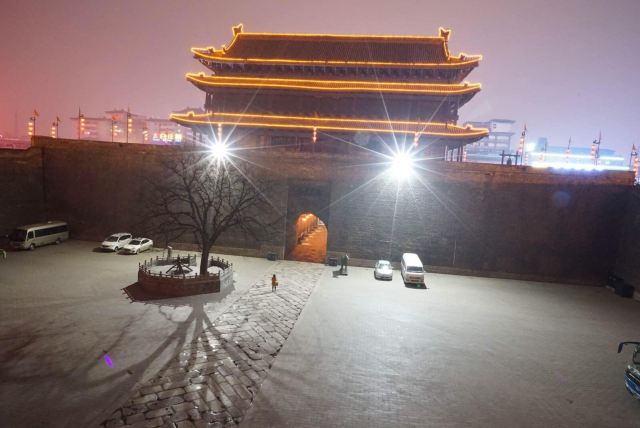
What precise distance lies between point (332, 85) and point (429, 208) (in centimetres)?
1103

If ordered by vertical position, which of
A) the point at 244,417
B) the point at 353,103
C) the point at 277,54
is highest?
the point at 277,54

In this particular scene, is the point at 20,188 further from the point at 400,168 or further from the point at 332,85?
the point at 400,168

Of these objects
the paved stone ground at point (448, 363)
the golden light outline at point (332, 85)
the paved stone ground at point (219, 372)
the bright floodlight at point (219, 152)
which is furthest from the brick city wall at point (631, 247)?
the bright floodlight at point (219, 152)

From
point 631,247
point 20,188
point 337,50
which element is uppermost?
point 337,50

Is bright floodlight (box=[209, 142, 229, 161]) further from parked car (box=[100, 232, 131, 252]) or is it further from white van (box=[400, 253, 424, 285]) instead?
white van (box=[400, 253, 424, 285])

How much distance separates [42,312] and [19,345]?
102 inches

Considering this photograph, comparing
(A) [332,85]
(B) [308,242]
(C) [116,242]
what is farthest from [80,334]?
(A) [332,85]

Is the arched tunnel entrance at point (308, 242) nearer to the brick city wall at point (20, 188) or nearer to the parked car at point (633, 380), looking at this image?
the parked car at point (633, 380)

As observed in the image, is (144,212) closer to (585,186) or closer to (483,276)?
(483,276)

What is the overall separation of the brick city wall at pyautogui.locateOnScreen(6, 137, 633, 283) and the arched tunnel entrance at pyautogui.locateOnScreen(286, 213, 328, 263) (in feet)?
3.60

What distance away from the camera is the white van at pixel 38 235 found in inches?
813

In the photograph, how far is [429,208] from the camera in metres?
21.7

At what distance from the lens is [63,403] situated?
26.8 ft

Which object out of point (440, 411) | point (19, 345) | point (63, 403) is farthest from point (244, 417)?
point (19, 345)
